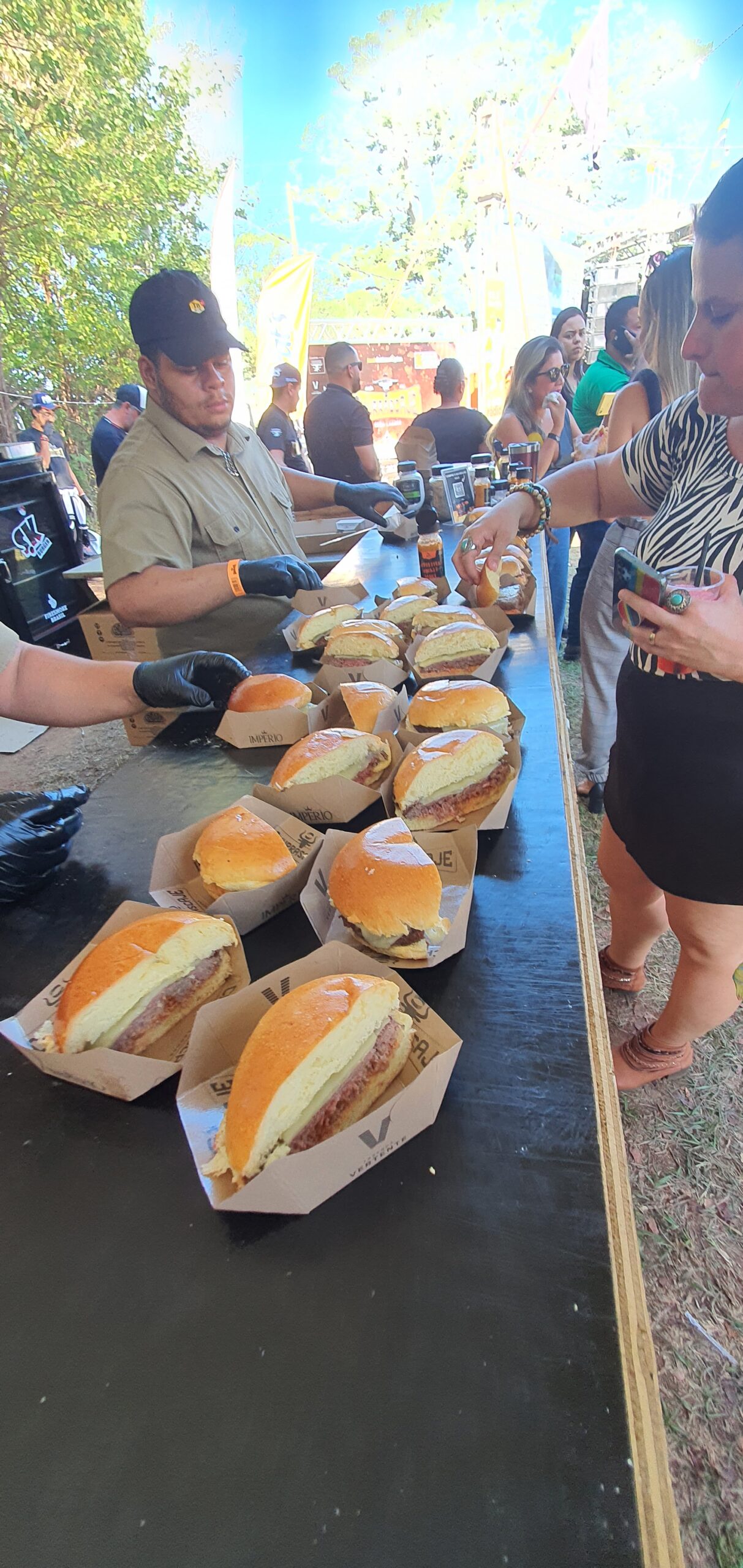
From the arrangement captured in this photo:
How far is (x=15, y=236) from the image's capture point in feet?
→ 28.7

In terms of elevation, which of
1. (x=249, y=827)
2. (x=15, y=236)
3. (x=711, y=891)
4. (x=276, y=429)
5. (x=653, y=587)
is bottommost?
(x=711, y=891)

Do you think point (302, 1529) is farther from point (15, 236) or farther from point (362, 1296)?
point (15, 236)

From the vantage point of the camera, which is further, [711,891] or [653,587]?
[711,891]

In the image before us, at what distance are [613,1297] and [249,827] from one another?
949 mm

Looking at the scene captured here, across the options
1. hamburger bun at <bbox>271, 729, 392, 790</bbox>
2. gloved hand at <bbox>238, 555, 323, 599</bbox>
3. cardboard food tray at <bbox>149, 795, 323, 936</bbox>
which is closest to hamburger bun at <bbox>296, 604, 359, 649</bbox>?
gloved hand at <bbox>238, 555, 323, 599</bbox>

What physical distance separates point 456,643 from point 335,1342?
184 centimetres

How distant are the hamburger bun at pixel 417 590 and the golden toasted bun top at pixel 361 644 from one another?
52cm

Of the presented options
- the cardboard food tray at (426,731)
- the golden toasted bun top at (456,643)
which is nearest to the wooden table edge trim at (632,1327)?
the cardboard food tray at (426,731)

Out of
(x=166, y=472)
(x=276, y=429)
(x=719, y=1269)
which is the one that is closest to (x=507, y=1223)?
(x=719, y=1269)

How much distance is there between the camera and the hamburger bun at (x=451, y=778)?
1.51 meters

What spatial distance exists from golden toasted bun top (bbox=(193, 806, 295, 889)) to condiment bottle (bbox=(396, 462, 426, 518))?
335 centimetres

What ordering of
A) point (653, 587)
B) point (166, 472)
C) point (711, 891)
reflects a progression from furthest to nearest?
point (166, 472) < point (711, 891) < point (653, 587)

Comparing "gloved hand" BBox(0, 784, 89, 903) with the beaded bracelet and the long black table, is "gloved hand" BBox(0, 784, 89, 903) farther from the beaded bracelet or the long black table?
the beaded bracelet

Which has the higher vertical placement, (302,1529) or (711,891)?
(302,1529)
